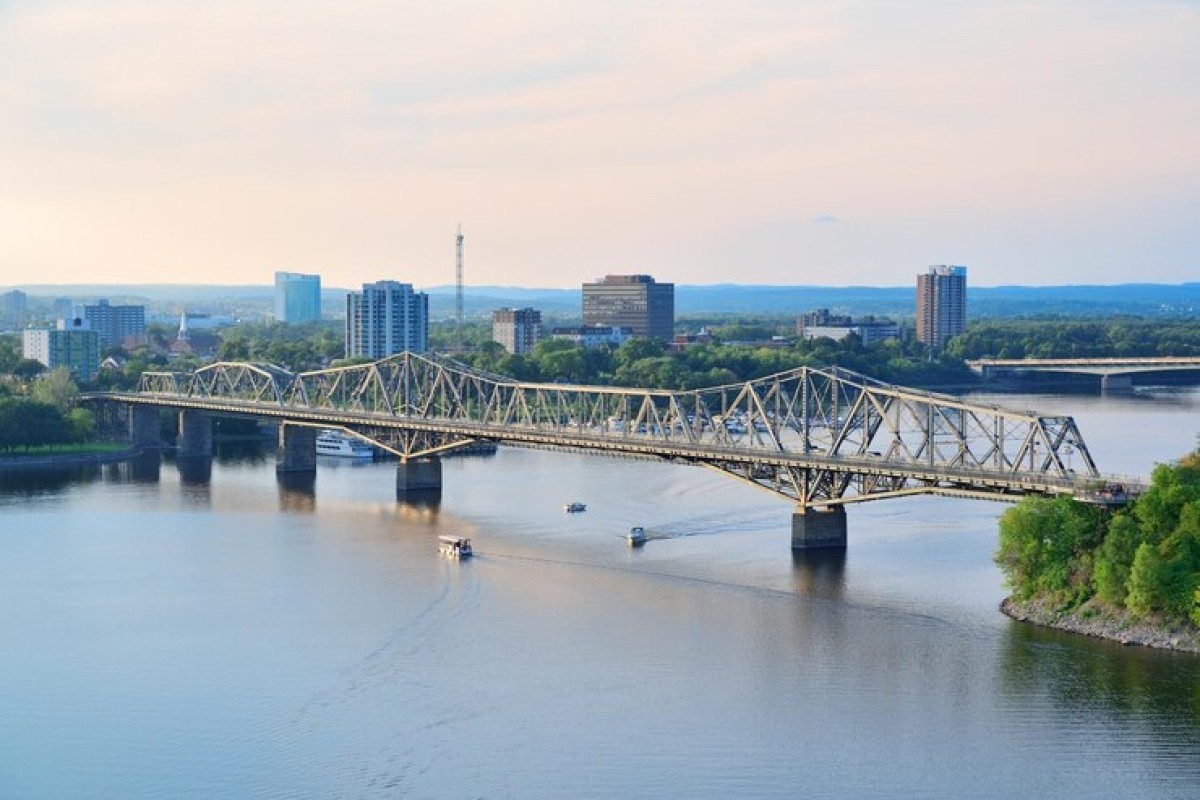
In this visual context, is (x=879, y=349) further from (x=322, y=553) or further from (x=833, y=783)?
(x=833, y=783)

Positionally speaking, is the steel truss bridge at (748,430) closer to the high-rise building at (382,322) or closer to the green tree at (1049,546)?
the green tree at (1049,546)

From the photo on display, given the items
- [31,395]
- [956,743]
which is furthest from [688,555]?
[31,395]

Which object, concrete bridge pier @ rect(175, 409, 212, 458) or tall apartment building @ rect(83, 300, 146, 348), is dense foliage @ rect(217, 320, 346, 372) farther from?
concrete bridge pier @ rect(175, 409, 212, 458)

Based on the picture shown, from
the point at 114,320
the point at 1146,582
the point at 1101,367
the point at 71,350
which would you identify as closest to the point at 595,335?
the point at 1101,367

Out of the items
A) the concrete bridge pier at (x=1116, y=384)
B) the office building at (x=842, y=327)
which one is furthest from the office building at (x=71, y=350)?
the office building at (x=842, y=327)

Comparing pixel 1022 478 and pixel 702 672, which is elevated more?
pixel 1022 478

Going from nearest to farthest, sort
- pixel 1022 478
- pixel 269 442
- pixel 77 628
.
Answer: pixel 77 628 → pixel 1022 478 → pixel 269 442

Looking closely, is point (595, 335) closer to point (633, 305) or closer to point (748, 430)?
point (633, 305)
